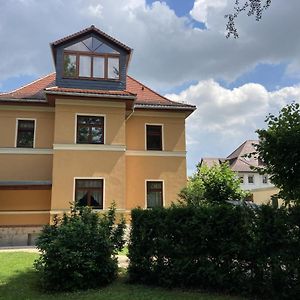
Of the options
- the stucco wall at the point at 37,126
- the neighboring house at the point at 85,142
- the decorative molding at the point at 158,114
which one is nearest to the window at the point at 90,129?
the neighboring house at the point at 85,142

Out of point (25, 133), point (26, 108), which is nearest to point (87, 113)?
point (26, 108)

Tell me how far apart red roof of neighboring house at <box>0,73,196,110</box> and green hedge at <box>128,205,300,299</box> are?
11.1m

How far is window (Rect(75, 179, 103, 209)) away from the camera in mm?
18781

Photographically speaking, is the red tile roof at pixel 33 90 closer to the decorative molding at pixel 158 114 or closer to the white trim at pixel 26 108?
the white trim at pixel 26 108

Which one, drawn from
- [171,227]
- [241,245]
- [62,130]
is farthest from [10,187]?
[241,245]

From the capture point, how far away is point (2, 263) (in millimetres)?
11930

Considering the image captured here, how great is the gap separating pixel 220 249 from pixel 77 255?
10.9 ft

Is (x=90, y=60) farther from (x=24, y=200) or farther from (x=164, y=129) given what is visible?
(x=24, y=200)

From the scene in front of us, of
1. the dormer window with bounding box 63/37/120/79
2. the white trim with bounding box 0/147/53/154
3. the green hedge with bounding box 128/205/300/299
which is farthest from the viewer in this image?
the dormer window with bounding box 63/37/120/79

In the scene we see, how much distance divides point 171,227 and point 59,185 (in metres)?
11.0

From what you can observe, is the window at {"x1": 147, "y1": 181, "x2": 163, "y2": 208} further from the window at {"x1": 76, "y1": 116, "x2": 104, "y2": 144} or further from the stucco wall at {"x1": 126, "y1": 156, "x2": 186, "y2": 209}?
the window at {"x1": 76, "y1": 116, "x2": 104, "y2": 144}

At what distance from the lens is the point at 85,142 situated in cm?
1927

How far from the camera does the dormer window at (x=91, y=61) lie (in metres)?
19.8

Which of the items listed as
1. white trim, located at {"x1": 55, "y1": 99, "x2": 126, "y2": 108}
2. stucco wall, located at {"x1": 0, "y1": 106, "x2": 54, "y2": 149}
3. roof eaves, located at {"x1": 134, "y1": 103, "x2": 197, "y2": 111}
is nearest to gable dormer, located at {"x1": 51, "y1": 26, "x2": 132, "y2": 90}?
white trim, located at {"x1": 55, "y1": 99, "x2": 126, "y2": 108}
